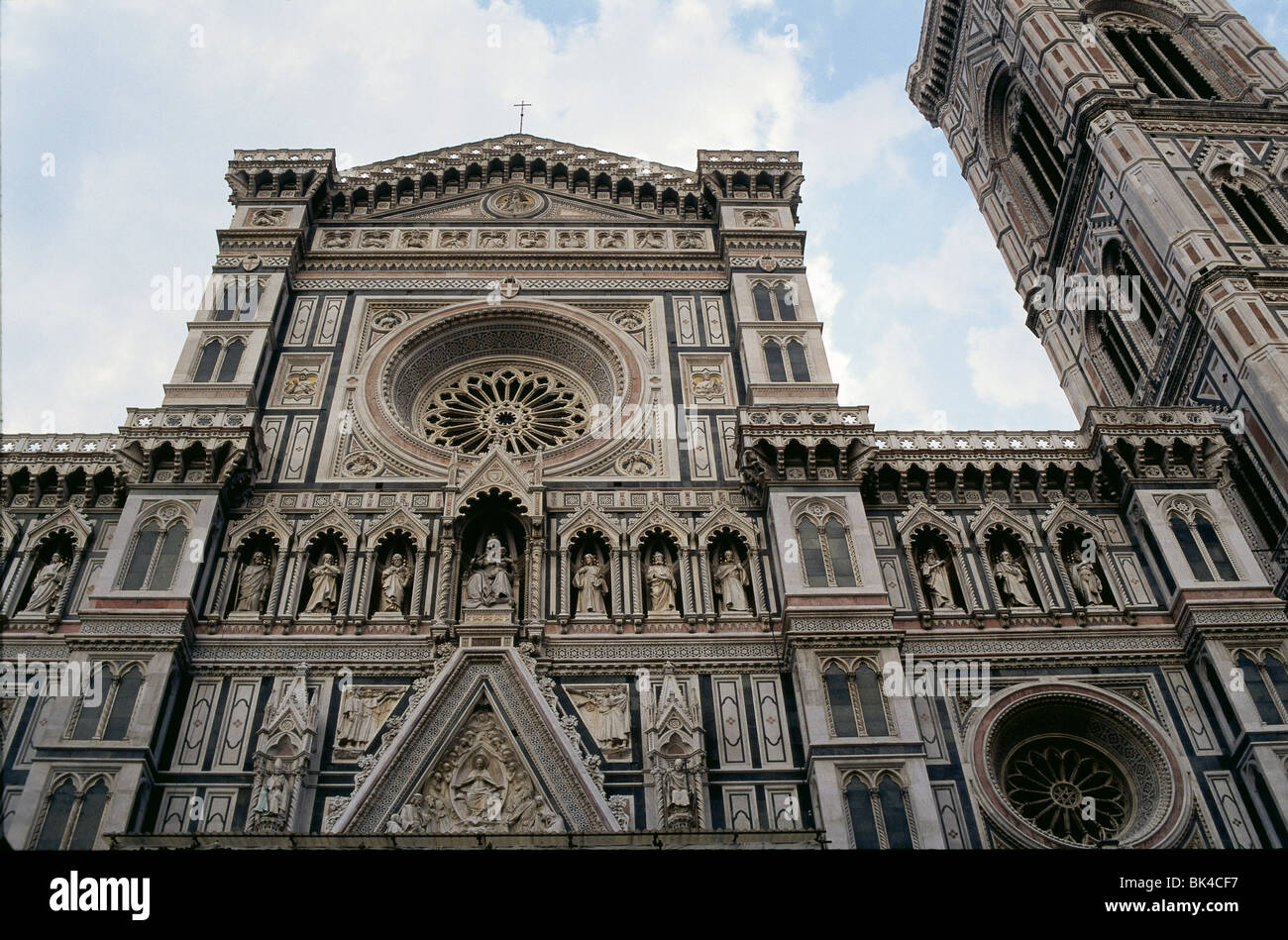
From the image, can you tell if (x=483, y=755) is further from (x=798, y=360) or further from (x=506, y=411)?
(x=798, y=360)

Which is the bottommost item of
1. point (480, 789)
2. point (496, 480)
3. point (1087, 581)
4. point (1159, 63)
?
point (480, 789)

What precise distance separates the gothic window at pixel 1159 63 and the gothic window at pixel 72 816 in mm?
25178

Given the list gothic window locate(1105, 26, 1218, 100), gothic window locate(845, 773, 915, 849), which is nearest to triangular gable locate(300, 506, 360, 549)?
gothic window locate(845, 773, 915, 849)

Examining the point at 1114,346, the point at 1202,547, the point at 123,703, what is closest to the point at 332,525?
the point at 123,703

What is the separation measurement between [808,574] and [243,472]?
26.5 feet

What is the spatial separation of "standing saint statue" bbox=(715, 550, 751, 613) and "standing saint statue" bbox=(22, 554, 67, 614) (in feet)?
28.6

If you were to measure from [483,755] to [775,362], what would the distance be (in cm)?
830

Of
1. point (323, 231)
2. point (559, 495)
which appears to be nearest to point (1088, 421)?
point (559, 495)

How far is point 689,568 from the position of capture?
17.6 meters

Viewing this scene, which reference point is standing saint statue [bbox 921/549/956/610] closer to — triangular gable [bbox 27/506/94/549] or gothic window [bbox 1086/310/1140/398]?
gothic window [bbox 1086/310/1140/398]

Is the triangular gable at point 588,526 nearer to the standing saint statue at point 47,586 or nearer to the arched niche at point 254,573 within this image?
the arched niche at point 254,573

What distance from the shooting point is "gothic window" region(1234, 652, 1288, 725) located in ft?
51.1

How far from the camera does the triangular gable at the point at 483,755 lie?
48.1ft

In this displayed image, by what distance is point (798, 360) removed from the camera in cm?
2066
